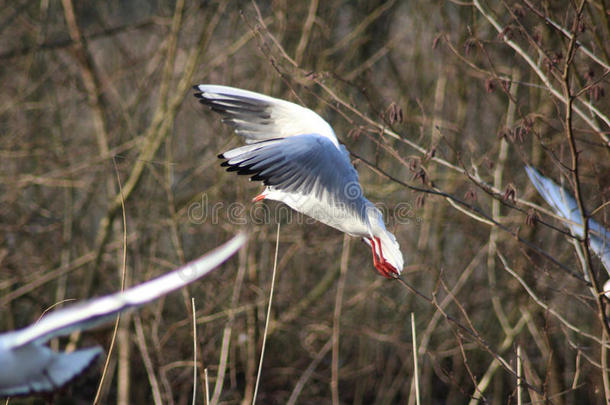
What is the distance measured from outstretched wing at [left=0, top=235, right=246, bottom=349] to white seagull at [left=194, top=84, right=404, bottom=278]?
0.78 metres

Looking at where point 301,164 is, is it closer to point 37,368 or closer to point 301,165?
point 301,165

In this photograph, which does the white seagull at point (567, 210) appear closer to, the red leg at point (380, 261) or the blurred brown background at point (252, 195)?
the red leg at point (380, 261)

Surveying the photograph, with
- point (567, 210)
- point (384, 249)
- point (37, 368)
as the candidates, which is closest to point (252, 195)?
point (384, 249)

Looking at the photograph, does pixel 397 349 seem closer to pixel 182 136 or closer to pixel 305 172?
pixel 182 136

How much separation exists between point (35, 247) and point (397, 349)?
299cm

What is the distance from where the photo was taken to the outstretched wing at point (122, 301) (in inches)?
49.1

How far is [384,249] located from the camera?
2.48 m

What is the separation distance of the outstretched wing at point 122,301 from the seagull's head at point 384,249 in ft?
3.63

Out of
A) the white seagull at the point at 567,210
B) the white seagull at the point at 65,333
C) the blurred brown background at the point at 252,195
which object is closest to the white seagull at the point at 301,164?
the white seagull at the point at 567,210

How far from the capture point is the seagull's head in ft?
7.77

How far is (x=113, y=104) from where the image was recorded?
4.98 metres

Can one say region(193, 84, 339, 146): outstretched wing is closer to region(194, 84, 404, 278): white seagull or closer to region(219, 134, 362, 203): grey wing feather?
region(194, 84, 404, 278): white seagull

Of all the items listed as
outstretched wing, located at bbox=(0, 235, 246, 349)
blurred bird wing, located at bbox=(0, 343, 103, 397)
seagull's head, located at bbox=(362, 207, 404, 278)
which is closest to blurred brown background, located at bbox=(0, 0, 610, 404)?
seagull's head, located at bbox=(362, 207, 404, 278)

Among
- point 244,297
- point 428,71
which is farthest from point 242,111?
point 428,71
